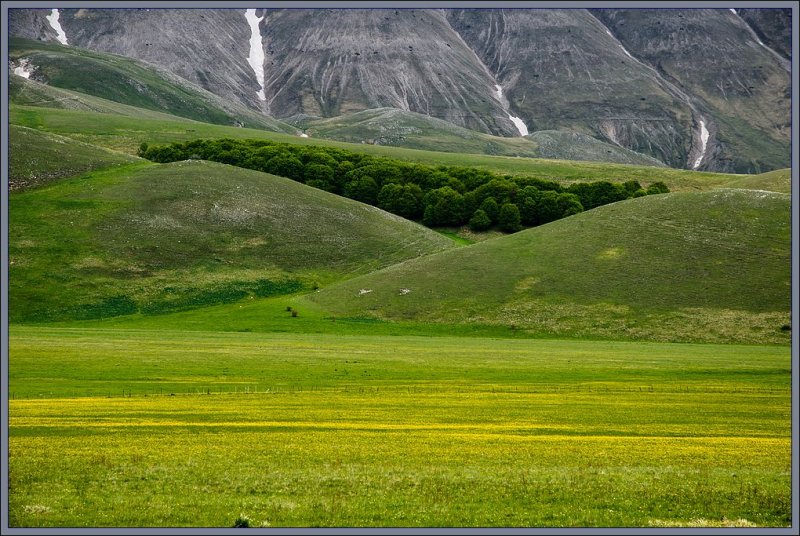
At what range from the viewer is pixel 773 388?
54.2 metres

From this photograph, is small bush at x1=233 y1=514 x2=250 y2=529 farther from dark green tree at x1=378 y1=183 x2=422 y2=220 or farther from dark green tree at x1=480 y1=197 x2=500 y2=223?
dark green tree at x1=378 y1=183 x2=422 y2=220

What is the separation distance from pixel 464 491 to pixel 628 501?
5.03 meters

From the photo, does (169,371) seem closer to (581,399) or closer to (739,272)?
(581,399)

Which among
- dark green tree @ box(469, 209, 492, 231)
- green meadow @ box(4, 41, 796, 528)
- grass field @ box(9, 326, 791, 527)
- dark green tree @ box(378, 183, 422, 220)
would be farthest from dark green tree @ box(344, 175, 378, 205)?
grass field @ box(9, 326, 791, 527)

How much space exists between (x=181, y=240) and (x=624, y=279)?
6950 cm

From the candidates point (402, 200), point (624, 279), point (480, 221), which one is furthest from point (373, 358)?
point (402, 200)

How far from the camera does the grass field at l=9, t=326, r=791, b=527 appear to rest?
72.1ft

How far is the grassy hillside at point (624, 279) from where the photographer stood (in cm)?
9238

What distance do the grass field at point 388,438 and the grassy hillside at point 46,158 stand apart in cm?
7641

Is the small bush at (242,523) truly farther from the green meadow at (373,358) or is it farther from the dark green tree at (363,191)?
the dark green tree at (363,191)

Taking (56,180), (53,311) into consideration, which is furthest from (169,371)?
(56,180)

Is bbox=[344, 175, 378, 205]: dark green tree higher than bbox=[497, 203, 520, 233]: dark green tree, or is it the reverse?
bbox=[344, 175, 378, 205]: dark green tree

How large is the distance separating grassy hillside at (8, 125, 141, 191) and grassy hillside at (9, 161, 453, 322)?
3.62 m

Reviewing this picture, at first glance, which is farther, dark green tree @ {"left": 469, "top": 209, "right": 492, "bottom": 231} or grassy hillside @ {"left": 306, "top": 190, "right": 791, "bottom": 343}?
dark green tree @ {"left": 469, "top": 209, "right": 492, "bottom": 231}
